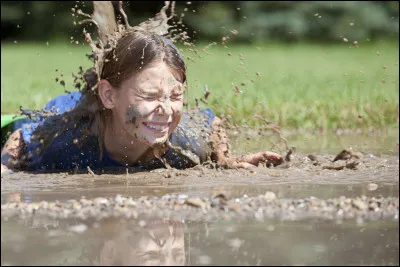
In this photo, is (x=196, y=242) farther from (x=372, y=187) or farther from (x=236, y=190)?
(x=372, y=187)

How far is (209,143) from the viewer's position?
6230 mm

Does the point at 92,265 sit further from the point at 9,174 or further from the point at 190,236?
the point at 9,174

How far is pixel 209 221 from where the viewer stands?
12.8 feet

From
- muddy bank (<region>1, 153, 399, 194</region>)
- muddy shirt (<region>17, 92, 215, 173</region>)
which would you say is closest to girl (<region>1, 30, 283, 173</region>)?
muddy shirt (<region>17, 92, 215, 173</region>)

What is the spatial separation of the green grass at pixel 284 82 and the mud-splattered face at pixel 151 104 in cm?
78

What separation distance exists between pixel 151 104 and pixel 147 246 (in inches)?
85.9

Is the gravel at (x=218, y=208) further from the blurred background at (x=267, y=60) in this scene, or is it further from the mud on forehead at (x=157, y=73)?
the blurred background at (x=267, y=60)

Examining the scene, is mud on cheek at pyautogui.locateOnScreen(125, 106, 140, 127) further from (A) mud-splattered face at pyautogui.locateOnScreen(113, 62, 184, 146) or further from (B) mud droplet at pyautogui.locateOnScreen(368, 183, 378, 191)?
(B) mud droplet at pyautogui.locateOnScreen(368, 183, 378, 191)

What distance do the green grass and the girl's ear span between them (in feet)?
2.70

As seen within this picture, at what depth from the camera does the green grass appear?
27.7 feet

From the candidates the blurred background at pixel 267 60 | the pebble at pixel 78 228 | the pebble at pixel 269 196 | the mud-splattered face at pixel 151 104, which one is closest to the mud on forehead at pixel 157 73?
the mud-splattered face at pixel 151 104

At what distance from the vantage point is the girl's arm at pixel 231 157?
606 cm

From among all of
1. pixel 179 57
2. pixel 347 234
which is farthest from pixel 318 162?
pixel 347 234

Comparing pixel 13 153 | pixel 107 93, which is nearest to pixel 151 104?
pixel 107 93
